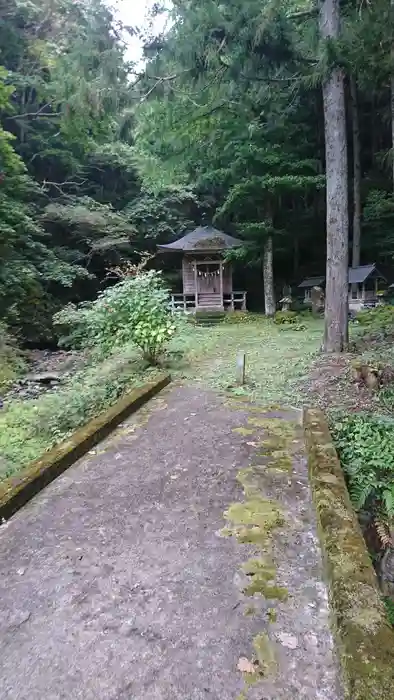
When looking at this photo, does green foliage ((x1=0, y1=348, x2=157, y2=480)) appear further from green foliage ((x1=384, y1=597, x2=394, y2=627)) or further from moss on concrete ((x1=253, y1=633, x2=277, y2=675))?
green foliage ((x1=384, y1=597, x2=394, y2=627))

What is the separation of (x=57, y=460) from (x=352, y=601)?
7.86 ft

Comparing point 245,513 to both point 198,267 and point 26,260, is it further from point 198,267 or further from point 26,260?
point 198,267

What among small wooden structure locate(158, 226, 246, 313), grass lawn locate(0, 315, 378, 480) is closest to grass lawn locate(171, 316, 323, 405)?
grass lawn locate(0, 315, 378, 480)

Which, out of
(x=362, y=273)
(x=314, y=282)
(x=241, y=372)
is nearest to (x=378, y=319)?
(x=362, y=273)

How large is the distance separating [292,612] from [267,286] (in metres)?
14.7

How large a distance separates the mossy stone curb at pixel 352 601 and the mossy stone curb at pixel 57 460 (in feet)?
6.45

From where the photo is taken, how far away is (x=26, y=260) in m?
13.2

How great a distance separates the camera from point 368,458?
3.46 m

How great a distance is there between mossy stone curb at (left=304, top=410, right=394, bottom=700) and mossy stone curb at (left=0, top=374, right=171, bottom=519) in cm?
197

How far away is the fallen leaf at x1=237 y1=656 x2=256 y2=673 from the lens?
155 cm

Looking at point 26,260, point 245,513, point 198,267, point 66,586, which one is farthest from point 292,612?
point 198,267

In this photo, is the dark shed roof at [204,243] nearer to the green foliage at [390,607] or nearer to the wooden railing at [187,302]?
the wooden railing at [187,302]

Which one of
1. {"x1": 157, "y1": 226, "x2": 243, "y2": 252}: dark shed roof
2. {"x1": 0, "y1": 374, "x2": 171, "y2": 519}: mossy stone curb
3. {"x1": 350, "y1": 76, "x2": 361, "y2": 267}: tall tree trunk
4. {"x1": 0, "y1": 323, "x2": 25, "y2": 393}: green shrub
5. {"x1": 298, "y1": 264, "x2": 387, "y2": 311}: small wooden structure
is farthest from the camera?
{"x1": 157, "y1": 226, "x2": 243, "y2": 252}: dark shed roof

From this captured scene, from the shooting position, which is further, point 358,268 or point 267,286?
point 267,286
